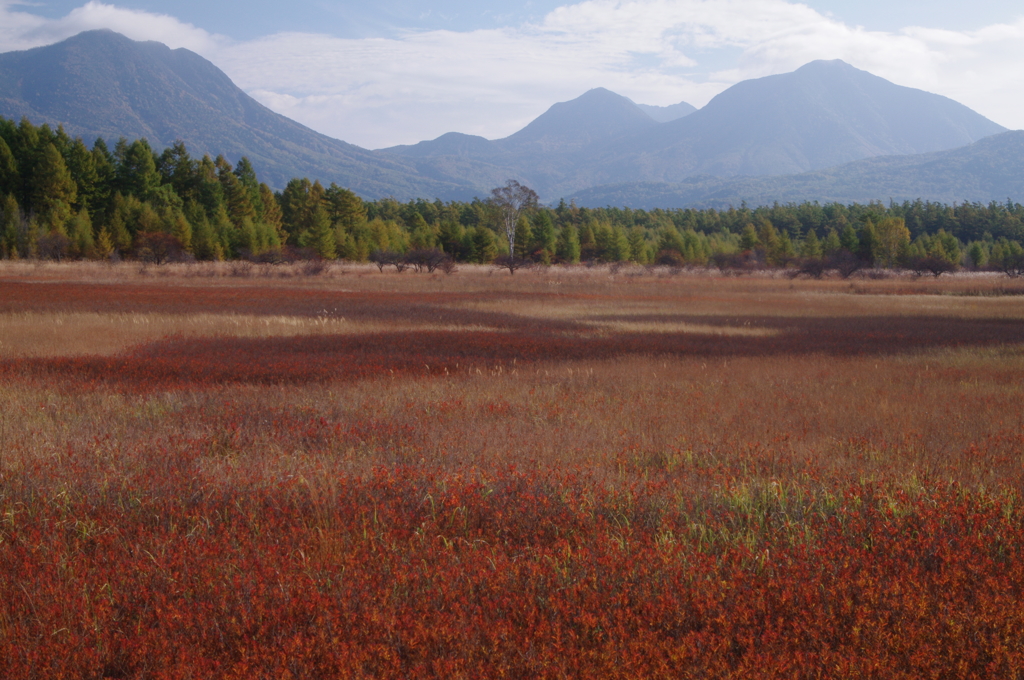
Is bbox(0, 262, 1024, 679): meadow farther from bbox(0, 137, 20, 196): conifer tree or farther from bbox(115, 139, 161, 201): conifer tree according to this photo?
bbox(115, 139, 161, 201): conifer tree

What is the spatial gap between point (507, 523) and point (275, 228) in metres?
102

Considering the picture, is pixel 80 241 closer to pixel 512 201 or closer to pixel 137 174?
pixel 137 174

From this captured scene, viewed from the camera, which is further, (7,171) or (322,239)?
(322,239)

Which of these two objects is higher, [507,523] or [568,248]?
[568,248]

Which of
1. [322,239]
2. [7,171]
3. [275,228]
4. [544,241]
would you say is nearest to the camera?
[7,171]

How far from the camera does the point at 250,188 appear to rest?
104 metres

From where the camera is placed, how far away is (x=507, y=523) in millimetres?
5941

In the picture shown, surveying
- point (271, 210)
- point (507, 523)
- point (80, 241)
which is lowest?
point (507, 523)

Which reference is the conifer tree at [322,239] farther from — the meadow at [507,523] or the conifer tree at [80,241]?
the meadow at [507,523]

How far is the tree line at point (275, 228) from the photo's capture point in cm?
7481

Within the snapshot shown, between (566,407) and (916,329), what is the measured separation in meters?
20.7

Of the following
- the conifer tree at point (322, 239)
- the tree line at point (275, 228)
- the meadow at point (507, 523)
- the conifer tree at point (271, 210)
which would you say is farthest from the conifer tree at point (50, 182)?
the meadow at point (507, 523)

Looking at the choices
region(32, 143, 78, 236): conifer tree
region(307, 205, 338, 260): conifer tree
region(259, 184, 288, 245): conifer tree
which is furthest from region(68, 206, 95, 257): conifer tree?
region(259, 184, 288, 245): conifer tree

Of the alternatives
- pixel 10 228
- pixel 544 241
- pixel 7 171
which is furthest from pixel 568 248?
pixel 7 171
